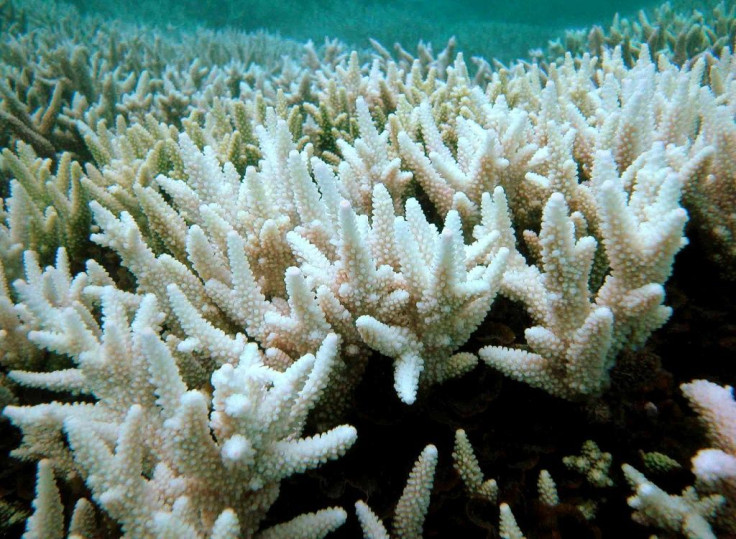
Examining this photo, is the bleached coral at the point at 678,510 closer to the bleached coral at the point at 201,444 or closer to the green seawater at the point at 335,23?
the bleached coral at the point at 201,444

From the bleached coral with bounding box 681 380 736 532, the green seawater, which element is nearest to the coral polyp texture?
the bleached coral with bounding box 681 380 736 532

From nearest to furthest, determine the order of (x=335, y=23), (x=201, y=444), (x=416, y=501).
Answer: (x=201, y=444)
(x=416, y=501)
(x=335, y=23)

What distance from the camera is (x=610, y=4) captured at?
38344 mm

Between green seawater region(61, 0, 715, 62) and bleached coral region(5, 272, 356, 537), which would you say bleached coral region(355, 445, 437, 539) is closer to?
bleached coral region(5, 272, 356, 537)

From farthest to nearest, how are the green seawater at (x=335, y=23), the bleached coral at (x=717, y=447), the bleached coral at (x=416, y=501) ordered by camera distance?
1. the green seawater at (x=335, y=23)
2. the bleached coral at (x=416, y=501)
3. the bleached coral at (x=717, y=447)

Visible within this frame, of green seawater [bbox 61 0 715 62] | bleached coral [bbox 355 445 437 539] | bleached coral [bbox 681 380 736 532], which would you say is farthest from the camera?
green seawater [bbox 61 0 715 62]

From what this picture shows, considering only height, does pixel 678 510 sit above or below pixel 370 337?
below

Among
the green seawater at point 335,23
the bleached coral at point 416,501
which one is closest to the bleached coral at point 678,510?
the bleached coral at point 416,501

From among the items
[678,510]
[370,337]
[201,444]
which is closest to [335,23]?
[370,337]

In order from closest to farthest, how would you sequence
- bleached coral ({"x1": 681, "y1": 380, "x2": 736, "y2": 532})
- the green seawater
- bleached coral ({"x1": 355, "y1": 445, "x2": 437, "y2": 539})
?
bleached coral ({"x1": 681, "y1": 380, "x2": 736, "y2": 532}), bleached coral ({"x1": 355, "y1": 445, "x2": 437, "y2": 539}), the green seawater

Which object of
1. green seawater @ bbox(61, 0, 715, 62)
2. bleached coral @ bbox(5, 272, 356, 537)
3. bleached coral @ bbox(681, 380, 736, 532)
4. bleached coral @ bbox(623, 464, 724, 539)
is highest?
green seawater @ bbox(61, 0, 715, 62)

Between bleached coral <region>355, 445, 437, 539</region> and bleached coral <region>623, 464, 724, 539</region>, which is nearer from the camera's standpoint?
bleached coral <region>623, 464, 724, 539</region>

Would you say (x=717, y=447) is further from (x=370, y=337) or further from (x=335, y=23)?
(x=335, y=23)

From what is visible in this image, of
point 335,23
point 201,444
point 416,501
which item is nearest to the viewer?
point 201,444
